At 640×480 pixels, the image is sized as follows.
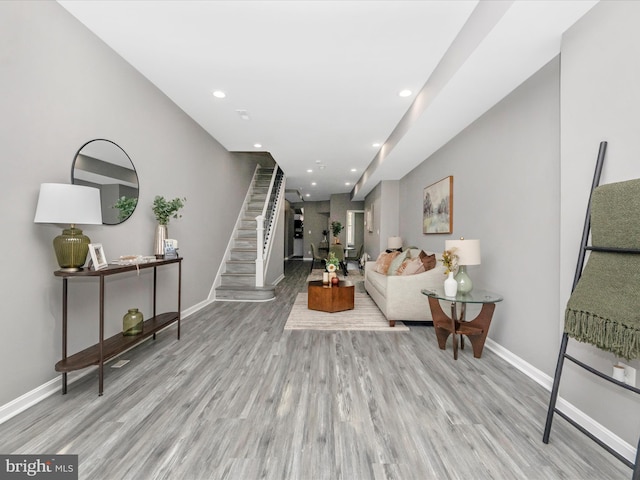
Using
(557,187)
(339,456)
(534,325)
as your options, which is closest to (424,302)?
(534,325)

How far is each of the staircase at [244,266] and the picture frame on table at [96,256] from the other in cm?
313

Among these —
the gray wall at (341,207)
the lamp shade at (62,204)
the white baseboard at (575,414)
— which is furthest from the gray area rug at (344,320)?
the gray wall at (341,207)

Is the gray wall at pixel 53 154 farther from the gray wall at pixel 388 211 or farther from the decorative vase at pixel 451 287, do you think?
the gray wall at pixel 388 211

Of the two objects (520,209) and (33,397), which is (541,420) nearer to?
(520,209)

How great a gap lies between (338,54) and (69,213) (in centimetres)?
255

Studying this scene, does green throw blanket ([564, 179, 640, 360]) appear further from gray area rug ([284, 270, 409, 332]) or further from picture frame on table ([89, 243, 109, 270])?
picture frame on table ([89, 243, 109, 270])

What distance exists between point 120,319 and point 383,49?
3654mm

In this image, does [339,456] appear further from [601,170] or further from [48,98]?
[48,98]

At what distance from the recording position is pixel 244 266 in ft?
19.3

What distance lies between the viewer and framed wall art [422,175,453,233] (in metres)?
4.22

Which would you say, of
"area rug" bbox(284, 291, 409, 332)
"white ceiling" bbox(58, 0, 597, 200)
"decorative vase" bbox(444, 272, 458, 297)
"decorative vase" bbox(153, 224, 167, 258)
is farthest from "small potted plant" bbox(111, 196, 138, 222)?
"decorative vase" bbox(444, 272, 458, 297)

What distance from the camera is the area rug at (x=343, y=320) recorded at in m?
3.77

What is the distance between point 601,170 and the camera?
1662 mm

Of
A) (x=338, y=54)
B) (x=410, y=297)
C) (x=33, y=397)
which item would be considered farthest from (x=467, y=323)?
(x=33, y=397)
